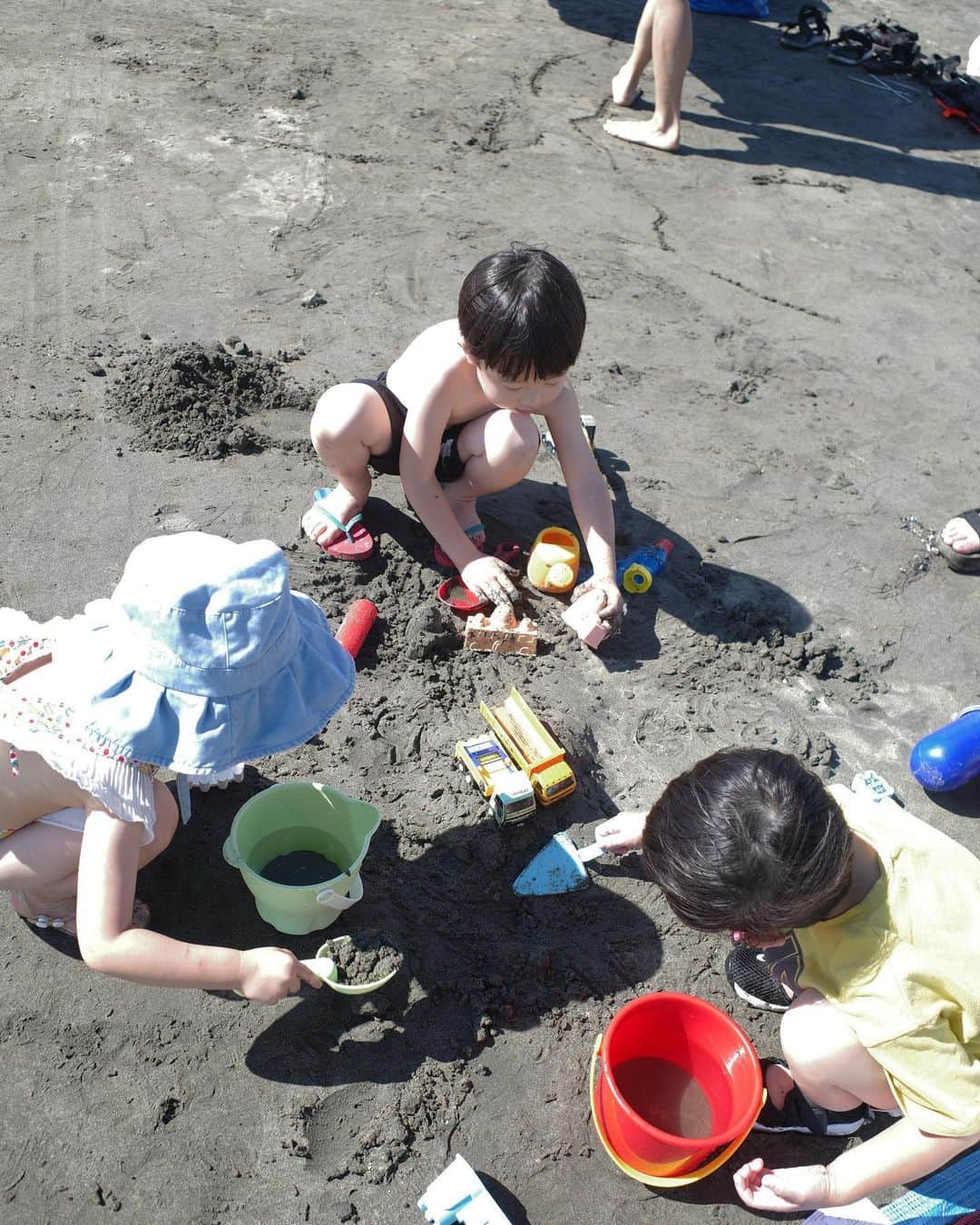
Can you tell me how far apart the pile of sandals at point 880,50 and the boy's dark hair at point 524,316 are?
619 cm

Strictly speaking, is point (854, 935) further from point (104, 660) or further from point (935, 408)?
point (935, 408)

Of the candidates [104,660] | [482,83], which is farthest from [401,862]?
[482,83]

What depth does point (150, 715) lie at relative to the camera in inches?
73.2

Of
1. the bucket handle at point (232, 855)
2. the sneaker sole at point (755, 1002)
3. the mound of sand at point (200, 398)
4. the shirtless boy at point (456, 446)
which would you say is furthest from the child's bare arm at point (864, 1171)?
the mound of sand at point (200, 398)

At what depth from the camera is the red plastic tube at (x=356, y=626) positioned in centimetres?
304

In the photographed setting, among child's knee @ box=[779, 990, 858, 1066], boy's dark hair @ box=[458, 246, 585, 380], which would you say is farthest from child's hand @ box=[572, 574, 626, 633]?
child's knee @ box=[779, 990, 858, 1066]

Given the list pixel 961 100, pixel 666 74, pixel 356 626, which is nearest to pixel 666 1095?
pixel 356 626

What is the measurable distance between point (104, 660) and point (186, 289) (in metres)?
3.03

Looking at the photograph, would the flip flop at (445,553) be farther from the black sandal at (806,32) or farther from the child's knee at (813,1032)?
the black sandal at (806,32)

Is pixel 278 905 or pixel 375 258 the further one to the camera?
pixel 375 258

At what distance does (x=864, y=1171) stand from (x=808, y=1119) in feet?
1.06

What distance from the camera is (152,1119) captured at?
2150mm

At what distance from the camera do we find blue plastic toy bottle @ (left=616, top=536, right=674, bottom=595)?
3422 mm

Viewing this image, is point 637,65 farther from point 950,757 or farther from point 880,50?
point 950,757
